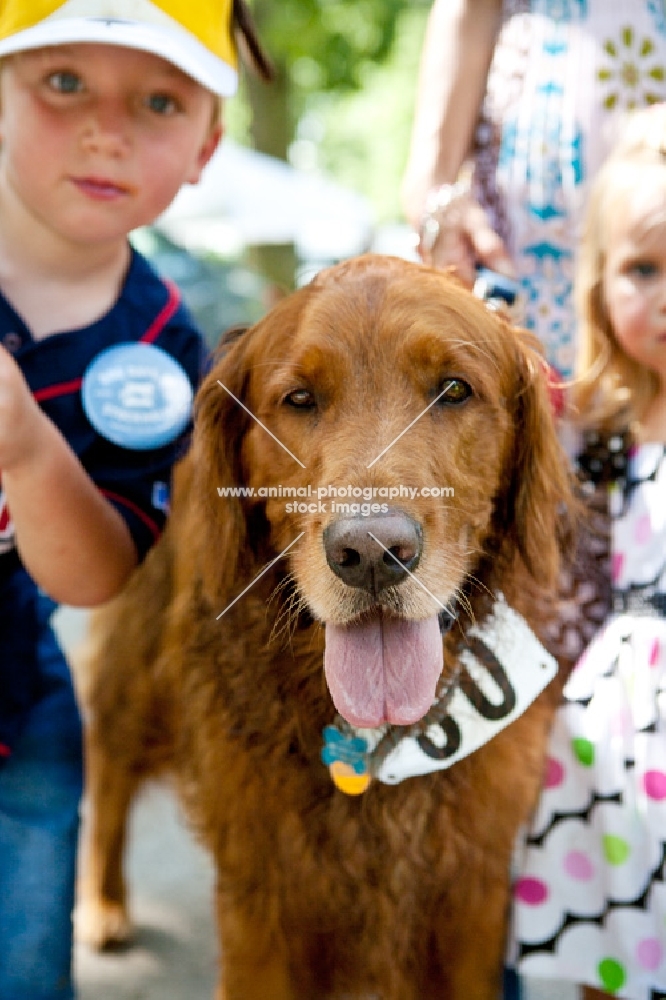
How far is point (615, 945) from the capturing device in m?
2.43

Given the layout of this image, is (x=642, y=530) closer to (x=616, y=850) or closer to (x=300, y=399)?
(x=616, y=850)

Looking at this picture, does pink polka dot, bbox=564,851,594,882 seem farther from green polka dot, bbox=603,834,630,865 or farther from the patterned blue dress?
the patterned blue dress

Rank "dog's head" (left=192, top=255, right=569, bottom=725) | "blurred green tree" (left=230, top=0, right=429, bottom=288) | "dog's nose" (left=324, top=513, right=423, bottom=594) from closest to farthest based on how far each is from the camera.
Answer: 1. "dog's nose" (left=324, top=513, right=423, bottom=594)
2. "dog's head" (left=192, top=255, right=569, bottom=725)
3. "blurred green tree" (left=230, top=0, right=429, bottom=288)

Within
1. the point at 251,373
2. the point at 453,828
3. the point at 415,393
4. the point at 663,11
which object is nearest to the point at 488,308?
the point at 415,393

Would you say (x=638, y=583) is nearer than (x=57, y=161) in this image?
No

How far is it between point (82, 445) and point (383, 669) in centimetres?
109

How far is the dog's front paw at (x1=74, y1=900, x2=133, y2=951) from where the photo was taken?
3.62 meters

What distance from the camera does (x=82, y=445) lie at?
2.70 m

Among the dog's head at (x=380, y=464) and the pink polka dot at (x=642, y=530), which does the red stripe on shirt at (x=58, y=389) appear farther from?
the pink polka dot at (x=642, y=530)

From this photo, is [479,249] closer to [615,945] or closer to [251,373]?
[251,373]

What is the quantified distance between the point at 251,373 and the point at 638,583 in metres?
1.14

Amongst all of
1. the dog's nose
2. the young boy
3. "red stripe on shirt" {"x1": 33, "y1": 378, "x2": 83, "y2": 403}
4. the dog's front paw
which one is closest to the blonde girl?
the dog's nose

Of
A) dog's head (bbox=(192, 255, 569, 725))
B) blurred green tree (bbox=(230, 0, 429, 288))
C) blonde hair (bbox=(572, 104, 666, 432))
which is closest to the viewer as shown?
dog's head (bbox=(192, 255, 569, 725))

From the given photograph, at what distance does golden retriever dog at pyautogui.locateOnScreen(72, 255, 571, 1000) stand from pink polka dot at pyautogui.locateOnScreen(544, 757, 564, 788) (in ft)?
0.23
